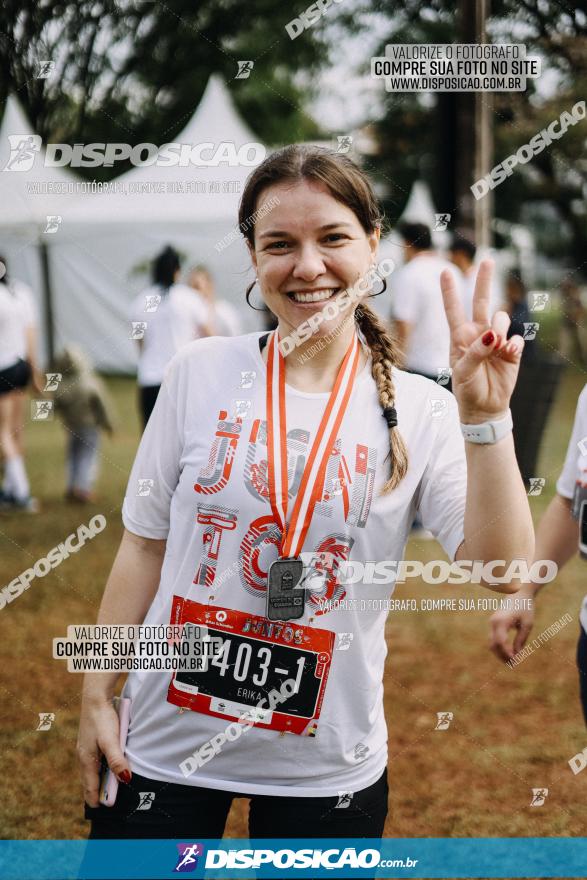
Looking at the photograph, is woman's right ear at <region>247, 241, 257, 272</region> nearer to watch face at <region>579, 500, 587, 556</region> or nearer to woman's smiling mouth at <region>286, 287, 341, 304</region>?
woman's smiling mouth at <region>286, 287, 341, 304</region>

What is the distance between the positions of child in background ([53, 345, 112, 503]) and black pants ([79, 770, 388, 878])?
5.18 m

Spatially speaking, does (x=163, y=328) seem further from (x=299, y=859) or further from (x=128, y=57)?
(x=299, y=859)

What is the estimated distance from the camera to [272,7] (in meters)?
7.25

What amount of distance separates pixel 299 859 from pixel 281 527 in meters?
0.78

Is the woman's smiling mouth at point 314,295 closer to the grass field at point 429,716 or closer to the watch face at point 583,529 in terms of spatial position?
the watch face at point 583,529

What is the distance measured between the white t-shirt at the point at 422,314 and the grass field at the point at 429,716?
1.24m

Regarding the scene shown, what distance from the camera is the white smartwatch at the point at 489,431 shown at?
1.53 m

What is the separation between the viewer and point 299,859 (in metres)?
1.95

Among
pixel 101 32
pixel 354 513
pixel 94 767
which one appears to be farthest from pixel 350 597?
pixel 101 32

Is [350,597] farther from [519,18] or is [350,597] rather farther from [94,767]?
[519,18]

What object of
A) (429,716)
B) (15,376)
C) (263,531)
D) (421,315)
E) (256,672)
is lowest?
(429,716)

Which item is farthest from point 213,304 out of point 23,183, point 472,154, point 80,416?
point 23,183

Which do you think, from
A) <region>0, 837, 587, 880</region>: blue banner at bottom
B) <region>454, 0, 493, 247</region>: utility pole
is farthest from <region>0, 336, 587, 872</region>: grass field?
<region>454, 0, 493, 247</region>: utility pole

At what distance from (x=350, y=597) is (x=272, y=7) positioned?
265 inches
